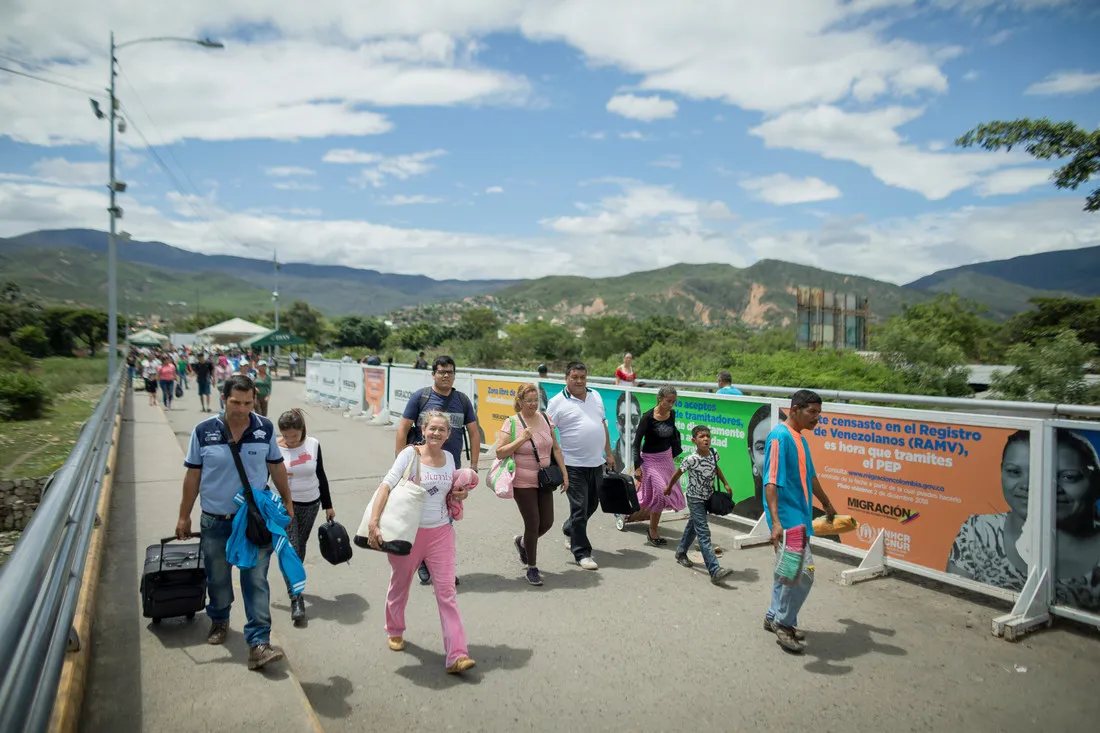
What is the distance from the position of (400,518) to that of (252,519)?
2.80 ft

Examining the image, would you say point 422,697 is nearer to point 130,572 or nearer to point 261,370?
point 130,572

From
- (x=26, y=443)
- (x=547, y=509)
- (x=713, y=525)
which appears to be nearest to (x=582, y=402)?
(x=547, y=509)

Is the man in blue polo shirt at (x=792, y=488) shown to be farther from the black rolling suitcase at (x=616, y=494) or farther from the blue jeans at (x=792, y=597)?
the black rolling suitcase at (x=616, y=494)

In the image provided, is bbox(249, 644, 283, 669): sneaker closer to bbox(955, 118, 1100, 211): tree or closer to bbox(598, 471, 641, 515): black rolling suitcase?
bbox(598, 471, 641, 515): black rolling suitcase

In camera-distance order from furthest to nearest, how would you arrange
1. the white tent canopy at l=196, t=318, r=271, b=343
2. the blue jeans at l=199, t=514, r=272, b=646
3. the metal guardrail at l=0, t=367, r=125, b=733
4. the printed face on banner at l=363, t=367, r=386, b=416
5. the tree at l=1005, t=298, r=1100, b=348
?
1. the white tent canopy at l=196, t=318, r=271, b=343
2. the tree at l=1005, t=298, r=1100, b=348
3. the printed face on banner at l=363, t=367, r=386, b=416
4. the blue jeans at l=199, t=514, r=272, b=646
5. the metal guardrail at l=0, t=367, r=125, b=733

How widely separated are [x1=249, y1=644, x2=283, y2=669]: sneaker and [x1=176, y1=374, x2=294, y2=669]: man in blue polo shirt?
0.01m

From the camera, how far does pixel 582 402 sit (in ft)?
22.7

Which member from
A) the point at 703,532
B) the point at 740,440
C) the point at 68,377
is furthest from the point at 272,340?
the point at 703,532

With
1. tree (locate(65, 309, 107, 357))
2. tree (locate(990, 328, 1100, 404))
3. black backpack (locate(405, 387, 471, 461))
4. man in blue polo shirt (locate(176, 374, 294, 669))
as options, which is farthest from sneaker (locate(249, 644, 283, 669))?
tree (locate(65, 309, 107, 357))

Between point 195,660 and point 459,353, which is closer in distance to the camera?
point 195,660

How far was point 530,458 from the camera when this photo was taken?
6.13m

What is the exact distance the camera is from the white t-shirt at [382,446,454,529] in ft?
14.8

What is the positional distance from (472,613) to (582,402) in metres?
2.27

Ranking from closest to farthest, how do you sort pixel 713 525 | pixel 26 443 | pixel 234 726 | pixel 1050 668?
pixel 234 726, pixel 1050 668, pixel 713 525, pixel 26 443
